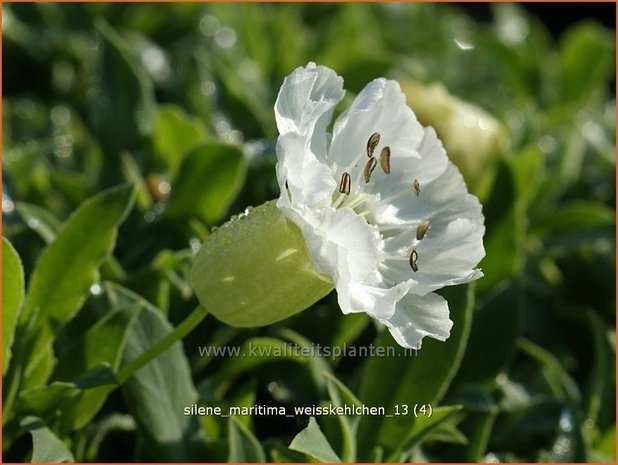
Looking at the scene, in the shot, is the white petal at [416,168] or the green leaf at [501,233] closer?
the white petal at [416,168]

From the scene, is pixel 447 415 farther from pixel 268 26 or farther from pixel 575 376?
pixel 268 26

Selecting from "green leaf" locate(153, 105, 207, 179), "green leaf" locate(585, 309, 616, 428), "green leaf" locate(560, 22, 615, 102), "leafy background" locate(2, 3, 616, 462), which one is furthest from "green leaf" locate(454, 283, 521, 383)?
"green leaf" locate(560, 22, 615, 102)

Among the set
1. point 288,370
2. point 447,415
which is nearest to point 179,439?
point 288,370

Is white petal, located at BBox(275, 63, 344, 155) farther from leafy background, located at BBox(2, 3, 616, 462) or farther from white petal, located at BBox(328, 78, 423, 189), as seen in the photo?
leafy background, located at BBox(2, 3, 616, 462)

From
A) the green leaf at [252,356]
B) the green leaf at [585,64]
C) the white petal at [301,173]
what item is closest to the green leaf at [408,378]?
the green leaf at [252,356]

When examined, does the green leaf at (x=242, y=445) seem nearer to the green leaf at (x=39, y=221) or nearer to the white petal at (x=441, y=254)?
the white petal at (x=441, y=254)

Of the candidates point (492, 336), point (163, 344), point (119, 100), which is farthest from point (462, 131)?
point (163, 344)
